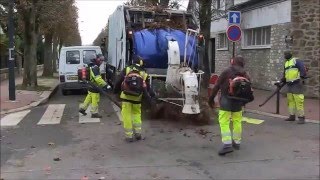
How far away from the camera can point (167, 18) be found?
13.3m

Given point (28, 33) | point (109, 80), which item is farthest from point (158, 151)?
point (28, 33)

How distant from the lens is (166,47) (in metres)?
12.0

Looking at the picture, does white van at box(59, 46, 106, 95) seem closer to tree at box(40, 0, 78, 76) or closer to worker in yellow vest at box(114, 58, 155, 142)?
tree at box(40, 0, 78, 76)

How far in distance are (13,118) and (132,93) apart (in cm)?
495

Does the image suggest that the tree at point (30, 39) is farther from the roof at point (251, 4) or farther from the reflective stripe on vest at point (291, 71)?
the reflective stripe on vest at point (291, 71)

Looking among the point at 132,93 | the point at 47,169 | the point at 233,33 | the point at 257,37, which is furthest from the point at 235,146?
the point at 257,37

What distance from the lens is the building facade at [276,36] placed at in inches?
672

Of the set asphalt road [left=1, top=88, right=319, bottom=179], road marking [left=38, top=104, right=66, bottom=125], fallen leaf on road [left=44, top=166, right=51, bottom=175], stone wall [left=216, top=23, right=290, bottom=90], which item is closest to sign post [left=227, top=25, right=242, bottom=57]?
asphalt road [left=1, top=88, right=319, bottom=179]

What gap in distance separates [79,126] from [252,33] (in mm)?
13766

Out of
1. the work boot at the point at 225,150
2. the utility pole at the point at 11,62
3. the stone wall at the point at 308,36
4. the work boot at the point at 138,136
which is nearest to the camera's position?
the work boot at the point at 225,150

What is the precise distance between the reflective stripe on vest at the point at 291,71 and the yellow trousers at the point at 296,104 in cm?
40

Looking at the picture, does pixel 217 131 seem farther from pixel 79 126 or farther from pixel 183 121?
pixel 79 126

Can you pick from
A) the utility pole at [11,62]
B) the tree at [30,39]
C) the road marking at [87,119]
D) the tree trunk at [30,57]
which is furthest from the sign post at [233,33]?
the tree trunk at [30,57]

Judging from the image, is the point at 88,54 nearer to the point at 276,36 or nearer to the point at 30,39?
the point at 30,39
